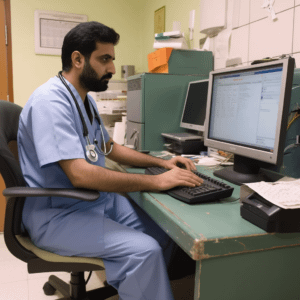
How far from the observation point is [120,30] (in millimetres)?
3400

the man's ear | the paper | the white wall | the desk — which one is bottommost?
the desk

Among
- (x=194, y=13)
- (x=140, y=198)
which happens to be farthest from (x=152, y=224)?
(x=194, y=13)

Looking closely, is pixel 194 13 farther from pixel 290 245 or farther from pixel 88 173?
pixel 290 245

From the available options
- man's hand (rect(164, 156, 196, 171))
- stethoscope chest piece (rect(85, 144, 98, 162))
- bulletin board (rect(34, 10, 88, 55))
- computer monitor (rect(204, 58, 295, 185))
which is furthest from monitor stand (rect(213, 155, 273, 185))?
bulletin board (rect(34, 10, 88, 55))

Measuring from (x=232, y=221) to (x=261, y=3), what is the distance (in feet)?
4.54

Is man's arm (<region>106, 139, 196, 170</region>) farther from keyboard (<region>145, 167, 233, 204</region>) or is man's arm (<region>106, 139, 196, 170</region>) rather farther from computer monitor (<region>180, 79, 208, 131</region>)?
computer monitor (<region>180, 79, 208, 131</region>)

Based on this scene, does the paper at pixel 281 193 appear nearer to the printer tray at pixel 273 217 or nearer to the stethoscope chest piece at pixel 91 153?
the printer tray at pixel 273 217

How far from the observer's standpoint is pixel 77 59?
1263mm

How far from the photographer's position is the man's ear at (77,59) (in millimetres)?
1256

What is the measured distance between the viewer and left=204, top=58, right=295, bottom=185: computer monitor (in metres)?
1.00

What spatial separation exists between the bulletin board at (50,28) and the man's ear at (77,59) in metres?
2.15

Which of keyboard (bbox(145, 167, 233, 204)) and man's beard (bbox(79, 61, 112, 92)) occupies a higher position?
man's beard (bbox(79, 61, 112, 92))

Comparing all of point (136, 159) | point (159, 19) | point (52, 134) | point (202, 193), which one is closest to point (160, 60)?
point (136, 159)

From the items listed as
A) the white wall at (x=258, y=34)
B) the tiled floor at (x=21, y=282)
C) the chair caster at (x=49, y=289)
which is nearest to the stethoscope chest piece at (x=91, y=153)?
the tiled floor at (x=21, y=282)
